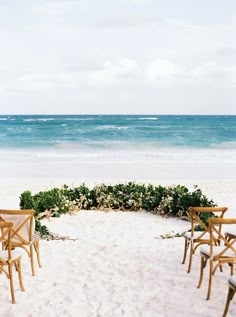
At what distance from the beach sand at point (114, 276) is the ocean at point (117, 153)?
9553 millimetres

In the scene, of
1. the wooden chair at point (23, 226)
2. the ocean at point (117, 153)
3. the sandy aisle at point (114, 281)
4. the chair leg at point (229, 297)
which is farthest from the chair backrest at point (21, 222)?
the ocean at point (117, 153)

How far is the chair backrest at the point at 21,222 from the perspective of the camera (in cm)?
671

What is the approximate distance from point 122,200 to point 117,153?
21.4 meters

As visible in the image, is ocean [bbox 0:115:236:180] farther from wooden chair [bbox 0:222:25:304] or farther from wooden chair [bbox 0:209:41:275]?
wooden chair [bbox 0:222:25:304]

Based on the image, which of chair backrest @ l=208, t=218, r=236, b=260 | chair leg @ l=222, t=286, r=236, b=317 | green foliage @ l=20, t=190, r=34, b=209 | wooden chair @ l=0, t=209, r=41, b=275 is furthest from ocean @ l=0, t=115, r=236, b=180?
chair leg @ l=222, t=286, r=236, b=317

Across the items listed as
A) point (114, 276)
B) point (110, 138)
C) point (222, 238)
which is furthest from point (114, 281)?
point (110, 138)

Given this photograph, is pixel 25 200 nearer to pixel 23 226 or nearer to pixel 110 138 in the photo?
pixel 23 226

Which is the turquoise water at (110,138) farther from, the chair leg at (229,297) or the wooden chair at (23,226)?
the chair leg at (229,297)

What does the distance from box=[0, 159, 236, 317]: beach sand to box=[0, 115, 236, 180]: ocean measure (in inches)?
376

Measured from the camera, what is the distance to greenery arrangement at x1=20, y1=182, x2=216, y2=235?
11.0 metres
